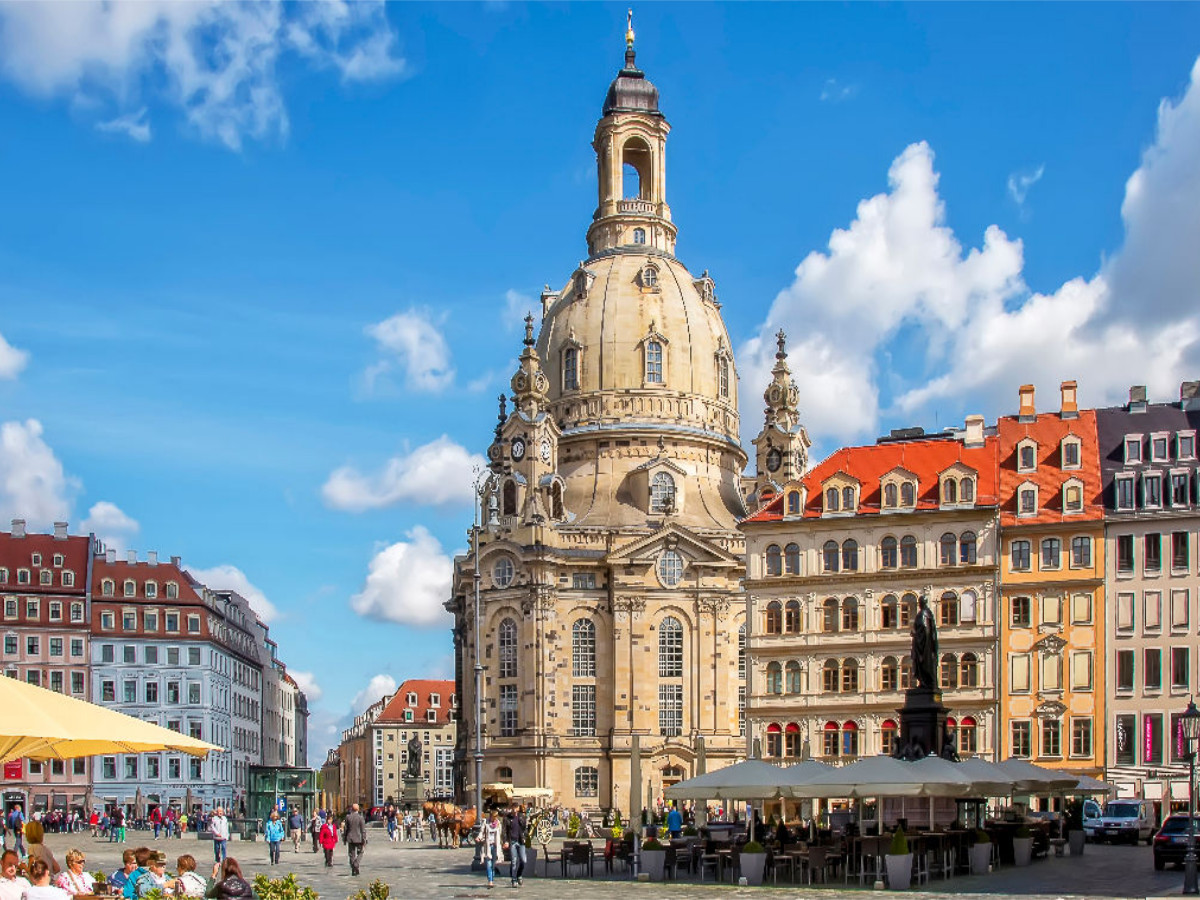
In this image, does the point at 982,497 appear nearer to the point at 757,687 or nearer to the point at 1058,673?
the point at 1058,673

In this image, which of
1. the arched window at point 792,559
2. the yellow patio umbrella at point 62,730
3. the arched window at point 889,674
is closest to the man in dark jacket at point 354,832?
the yellow patio umbrella at point 62,730

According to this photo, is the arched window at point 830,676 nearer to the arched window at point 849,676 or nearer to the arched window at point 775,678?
the arched window at point 849,676

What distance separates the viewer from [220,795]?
119688mm

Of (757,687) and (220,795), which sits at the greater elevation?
(757,687)

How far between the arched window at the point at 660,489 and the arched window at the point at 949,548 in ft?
115

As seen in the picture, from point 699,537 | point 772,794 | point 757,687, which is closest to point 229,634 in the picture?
point 699,537

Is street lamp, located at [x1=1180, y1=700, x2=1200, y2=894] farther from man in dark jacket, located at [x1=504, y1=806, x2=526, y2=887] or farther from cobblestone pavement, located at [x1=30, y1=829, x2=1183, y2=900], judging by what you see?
man in dark jacket, located at [x1=504, y1=806, x2=526, y2=887]

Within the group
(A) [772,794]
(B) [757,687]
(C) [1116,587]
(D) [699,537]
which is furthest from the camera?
(D) [699,537]

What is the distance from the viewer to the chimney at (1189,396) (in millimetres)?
74438

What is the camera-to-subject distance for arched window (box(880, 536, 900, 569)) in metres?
76.2

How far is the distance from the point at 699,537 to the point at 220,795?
38861mm

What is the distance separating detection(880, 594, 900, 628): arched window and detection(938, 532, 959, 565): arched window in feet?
8.97

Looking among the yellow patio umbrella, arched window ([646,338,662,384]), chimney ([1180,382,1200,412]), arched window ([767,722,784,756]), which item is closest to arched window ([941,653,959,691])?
arched window ([767,722,784,756])

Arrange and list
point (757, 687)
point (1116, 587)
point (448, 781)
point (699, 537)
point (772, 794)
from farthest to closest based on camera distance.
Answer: point (448, 781) < point (699, 537) < point (757, 687) < point (1116, 587) < point (772, 794)
